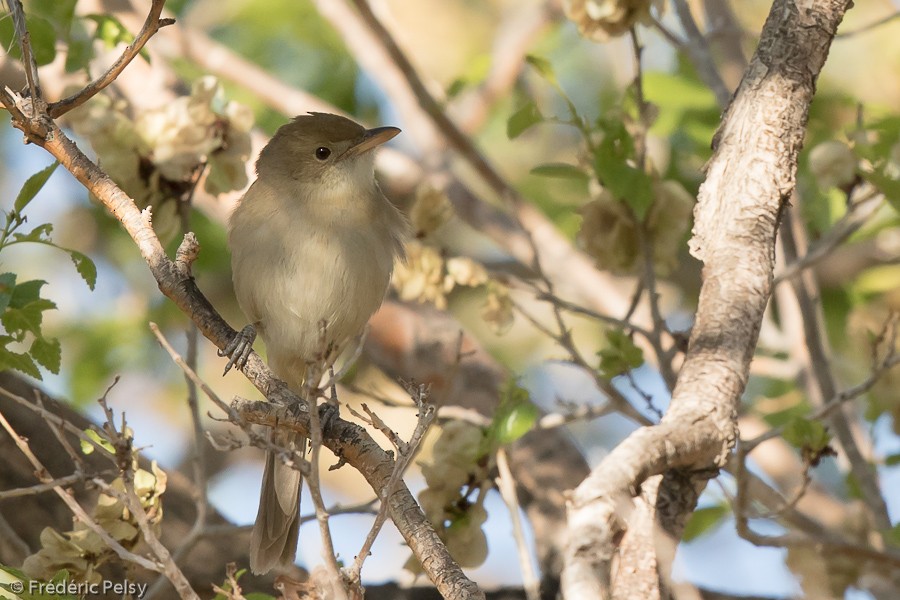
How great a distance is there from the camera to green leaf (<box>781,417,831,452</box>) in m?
3.50

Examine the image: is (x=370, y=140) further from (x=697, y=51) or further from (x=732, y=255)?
(x=732, y=255)

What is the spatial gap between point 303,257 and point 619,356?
1.39m

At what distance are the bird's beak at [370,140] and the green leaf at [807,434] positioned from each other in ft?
7.15

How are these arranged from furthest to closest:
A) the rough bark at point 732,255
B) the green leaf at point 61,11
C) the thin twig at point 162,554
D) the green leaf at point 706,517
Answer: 1. the green leaf at point 706,517
2. the green leaf at point 61,11
3. the rough bark at point 732,255
4. the thin twig at point 162,554

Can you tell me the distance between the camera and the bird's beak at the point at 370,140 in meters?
4.86

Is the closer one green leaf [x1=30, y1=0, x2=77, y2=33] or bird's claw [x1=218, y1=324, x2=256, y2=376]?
bird's claw [x1=218, y1=324, x2=256, y2=376]

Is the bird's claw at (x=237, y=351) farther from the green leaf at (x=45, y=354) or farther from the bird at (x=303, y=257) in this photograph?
the bird at (x=303, y=257)

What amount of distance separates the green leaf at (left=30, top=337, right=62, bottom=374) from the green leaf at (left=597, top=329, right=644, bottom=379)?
1737mm

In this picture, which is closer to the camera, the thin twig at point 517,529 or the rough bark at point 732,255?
the rough bark at point 732,255

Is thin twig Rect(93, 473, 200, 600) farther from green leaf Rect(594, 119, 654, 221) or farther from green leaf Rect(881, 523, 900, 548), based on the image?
green leaf Rect(881, 523, 900, 548)

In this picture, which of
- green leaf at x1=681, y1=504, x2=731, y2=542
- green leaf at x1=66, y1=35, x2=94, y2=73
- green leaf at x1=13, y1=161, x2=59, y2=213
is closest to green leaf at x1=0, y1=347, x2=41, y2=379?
green leaf at x1=13, y1=161, x2=59, y2=213

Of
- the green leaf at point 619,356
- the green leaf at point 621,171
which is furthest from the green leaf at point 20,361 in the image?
the green leaf at point 621,171

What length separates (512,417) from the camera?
12.0 ft

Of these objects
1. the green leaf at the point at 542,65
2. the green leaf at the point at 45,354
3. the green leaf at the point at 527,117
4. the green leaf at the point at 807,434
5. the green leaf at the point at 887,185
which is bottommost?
the green leaf at the point at 807,434
